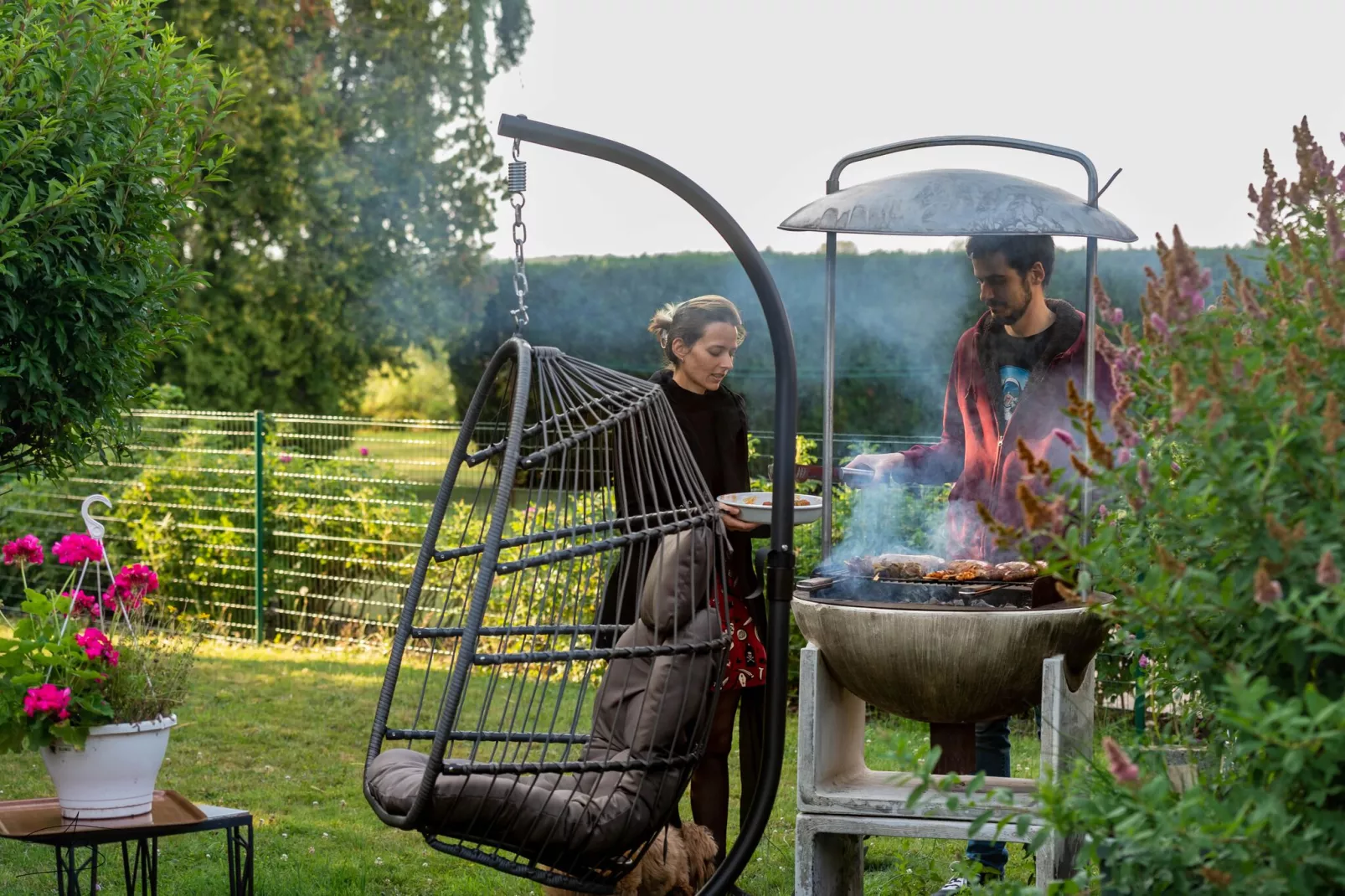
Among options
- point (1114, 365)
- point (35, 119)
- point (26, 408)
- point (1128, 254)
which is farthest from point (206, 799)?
point (1128, 254)

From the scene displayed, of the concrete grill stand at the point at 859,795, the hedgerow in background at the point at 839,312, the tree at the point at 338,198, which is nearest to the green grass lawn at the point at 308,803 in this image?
the concrete grill stand at the point at 859,795

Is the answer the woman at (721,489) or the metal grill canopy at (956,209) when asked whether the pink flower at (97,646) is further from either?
the metal grill canopy at (956,209)

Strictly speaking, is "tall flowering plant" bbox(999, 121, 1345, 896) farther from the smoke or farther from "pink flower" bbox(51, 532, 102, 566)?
"pink flower" bbox(51, 532, 102, 566)

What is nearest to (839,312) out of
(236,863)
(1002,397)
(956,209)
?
(1002,397)

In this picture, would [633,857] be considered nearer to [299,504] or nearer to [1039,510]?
[1039,510]

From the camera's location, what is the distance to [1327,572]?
139 centimetres

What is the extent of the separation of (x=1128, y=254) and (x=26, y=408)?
7.72m

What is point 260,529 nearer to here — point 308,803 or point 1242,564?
point 308,803

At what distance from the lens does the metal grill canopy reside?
3146 millimetres

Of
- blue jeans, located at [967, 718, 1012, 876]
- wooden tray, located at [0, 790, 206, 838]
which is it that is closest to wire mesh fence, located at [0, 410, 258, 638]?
wooden tray, located at [0, 790, 206, 838]

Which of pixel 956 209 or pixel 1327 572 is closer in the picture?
pixel 1327 572

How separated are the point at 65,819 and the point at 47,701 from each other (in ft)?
1.05

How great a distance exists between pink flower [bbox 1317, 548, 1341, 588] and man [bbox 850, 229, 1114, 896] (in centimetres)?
197

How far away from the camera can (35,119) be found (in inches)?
146
